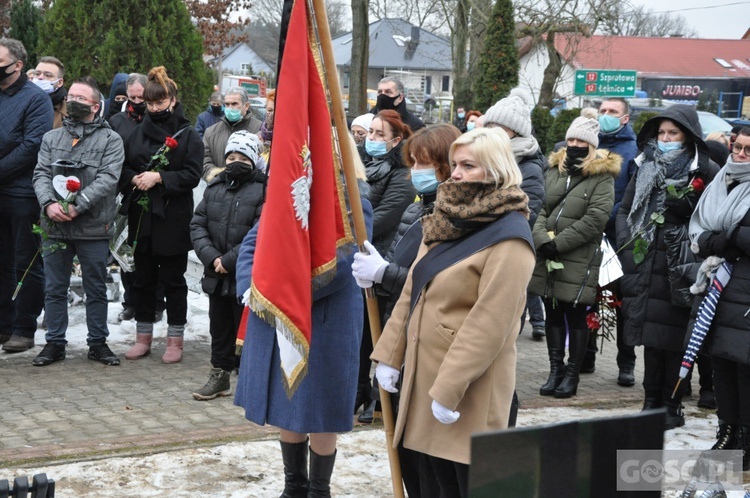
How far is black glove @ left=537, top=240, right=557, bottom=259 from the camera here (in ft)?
23.9

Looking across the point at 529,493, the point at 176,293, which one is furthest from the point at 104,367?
the point at 529,493

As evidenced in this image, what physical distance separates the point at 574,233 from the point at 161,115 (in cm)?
354

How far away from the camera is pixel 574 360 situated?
749 centimetres

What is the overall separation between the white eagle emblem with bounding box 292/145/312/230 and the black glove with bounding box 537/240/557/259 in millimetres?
3368

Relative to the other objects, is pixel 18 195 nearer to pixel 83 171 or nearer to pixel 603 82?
pixel 83 171

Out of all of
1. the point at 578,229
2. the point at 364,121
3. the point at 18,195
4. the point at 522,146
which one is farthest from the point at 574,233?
Result: the point at 18,195

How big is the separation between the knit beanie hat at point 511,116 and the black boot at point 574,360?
1812mm

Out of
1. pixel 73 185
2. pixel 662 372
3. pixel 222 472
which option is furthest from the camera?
pixel 73 185

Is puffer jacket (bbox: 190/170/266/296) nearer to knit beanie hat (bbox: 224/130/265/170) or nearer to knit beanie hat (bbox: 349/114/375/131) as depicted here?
knit beanie hat (bbox: 224/130/265/170)

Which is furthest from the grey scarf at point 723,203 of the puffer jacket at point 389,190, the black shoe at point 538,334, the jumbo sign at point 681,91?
the jumbo sign at point 681,91

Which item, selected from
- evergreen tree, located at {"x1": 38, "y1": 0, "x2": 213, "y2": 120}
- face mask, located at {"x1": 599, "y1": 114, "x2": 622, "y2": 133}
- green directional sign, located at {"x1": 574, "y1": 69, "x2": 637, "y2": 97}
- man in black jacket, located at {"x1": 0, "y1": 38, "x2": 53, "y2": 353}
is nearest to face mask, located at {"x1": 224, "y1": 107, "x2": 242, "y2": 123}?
man in black jacket, located at {"x1": 0, "y1": 38, "x2": 53, "y2": 353}

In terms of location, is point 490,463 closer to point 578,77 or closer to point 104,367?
point 104,367

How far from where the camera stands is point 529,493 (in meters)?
2.24

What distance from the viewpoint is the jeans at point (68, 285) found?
7566 millimetres
